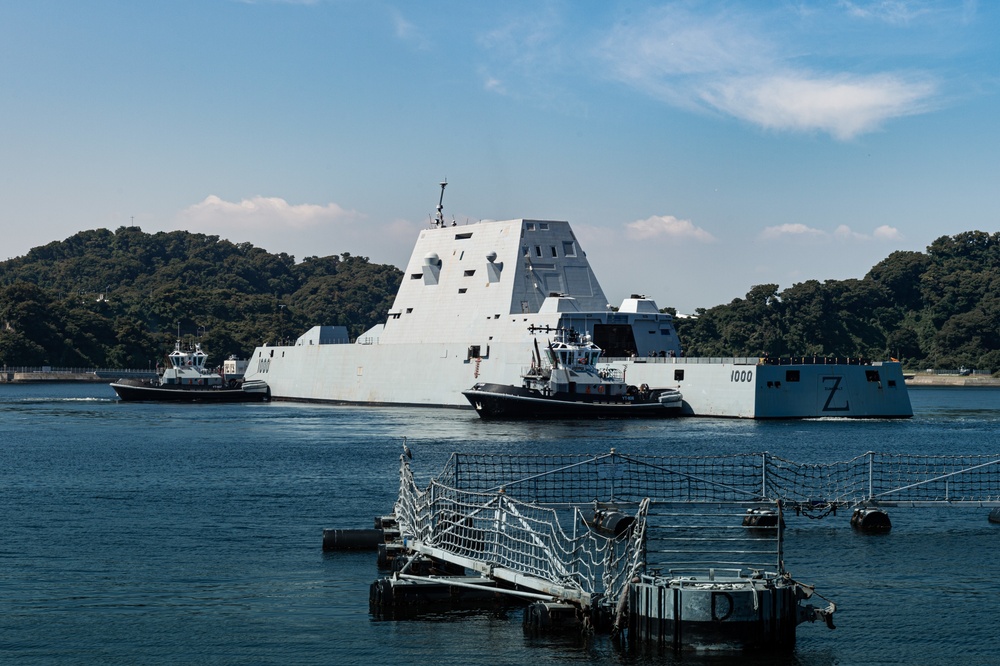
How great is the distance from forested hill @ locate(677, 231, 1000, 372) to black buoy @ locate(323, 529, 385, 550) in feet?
343

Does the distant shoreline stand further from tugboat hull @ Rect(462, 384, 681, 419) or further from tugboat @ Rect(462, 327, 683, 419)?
tugboat hull @ Rect(462, 384, 681, 419)

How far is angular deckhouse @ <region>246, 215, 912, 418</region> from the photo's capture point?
55.7 m

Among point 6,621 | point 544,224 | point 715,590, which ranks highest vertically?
point 544,224

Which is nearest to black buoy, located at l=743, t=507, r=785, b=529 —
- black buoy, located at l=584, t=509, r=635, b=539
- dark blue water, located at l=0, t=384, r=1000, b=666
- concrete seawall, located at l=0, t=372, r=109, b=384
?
dark blue water, located at l=0, t=384, r=1000, b=666

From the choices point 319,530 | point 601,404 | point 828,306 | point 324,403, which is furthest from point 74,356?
point 319,530

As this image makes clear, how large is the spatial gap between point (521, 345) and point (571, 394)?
702cm

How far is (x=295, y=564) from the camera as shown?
22406 millimetres

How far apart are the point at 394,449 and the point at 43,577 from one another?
73.7 ft

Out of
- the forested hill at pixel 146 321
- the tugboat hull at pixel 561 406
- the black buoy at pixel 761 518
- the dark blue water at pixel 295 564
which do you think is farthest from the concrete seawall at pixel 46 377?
→ the black buoy at pixel 761 518

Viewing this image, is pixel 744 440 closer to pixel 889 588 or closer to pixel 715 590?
pixel 889 588

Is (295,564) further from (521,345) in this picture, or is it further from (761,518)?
(521,345)

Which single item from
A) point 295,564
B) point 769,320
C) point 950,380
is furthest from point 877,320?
point 295,564

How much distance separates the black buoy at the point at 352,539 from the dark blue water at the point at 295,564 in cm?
37

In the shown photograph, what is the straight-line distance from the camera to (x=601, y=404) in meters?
55.2
